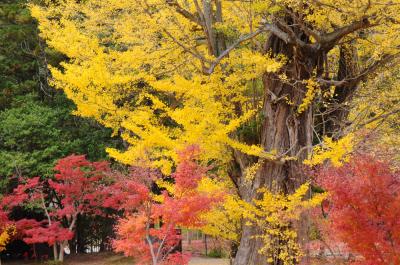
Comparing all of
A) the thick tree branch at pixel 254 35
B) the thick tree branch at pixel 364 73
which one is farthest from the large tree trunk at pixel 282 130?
the thick tree branch at pixel 254 35

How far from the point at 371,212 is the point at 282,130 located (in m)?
3.65

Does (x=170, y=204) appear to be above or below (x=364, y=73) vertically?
below

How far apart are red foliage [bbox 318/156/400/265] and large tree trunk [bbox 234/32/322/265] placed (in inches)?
119

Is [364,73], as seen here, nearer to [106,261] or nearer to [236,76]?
[236,76]

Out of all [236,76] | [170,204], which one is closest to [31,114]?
→ [170,204]

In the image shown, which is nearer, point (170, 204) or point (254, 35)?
point (254, 35)

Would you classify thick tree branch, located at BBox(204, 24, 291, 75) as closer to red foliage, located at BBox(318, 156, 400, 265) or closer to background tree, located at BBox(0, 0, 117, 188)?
red foliage, located at BBox(318, 156, 400, 265)

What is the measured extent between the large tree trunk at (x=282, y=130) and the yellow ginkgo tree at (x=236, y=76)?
0.06 ft

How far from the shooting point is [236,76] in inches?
309

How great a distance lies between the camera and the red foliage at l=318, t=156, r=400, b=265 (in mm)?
4840

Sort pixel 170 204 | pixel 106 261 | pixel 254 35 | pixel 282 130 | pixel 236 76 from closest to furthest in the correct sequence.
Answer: pixel 254 35 → pixel 236 76 → pixel 170 204 → pixel 282 130 → pixel 106 261

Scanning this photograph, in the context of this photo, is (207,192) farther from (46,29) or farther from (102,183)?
(102,183)

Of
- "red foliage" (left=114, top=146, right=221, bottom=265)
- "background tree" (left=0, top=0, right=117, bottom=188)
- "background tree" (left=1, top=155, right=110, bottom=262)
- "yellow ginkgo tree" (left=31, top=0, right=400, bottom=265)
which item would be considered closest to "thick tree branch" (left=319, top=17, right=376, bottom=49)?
"yellow ginkgo tree" (left=31, top=0, right=400, bottom=265)

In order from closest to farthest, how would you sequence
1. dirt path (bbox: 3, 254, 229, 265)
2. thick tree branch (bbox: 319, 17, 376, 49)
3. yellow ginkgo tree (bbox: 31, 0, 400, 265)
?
thick tree branch (bbox: 319, 17, 376, 49) → yellow ginkgo tree (bbox: 31, 0, 400, 265) → dirt path (bbox: 3, 254, 229, 265)
